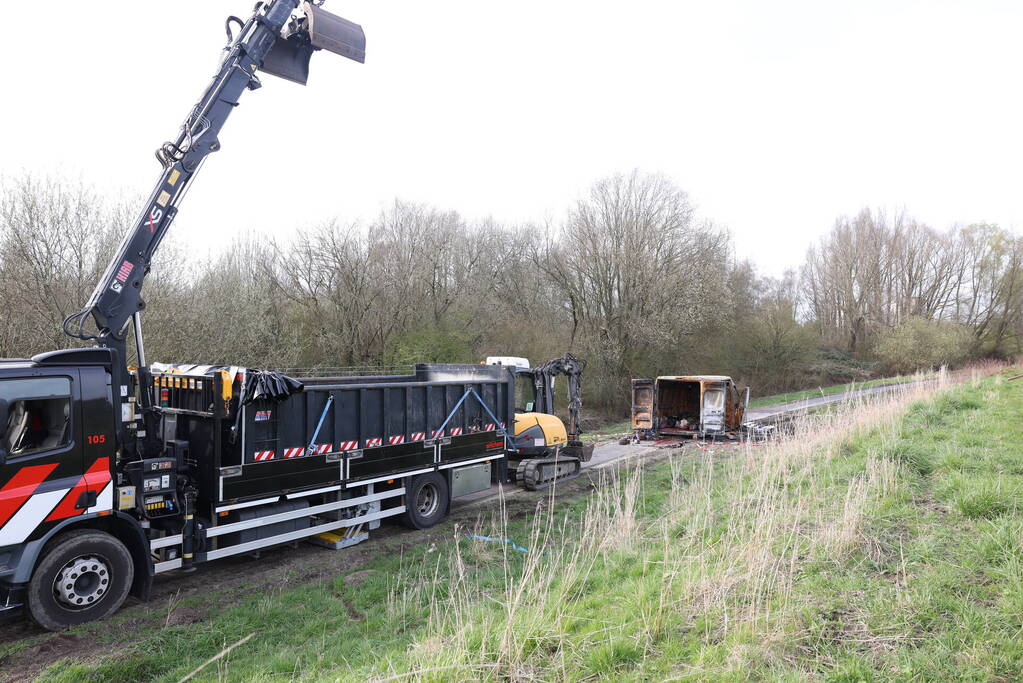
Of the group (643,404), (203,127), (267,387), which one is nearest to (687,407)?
(643,404)

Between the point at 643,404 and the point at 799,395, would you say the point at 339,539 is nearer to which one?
the point at 643,404

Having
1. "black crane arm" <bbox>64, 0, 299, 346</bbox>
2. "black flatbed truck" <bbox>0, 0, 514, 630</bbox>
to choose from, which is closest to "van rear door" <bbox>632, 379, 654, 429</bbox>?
"black flatbed truck" <bbox>0, 0, 514, 630</bbox>

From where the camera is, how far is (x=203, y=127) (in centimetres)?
803

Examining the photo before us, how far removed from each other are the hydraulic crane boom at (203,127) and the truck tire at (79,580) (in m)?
1.18

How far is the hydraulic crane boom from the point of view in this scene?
24.2 feet

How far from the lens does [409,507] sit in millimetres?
9250

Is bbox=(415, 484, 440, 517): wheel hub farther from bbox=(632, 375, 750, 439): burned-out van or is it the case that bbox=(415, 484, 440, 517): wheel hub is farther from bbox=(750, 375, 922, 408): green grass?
bbox=(750, 375, 922, 408): green grass

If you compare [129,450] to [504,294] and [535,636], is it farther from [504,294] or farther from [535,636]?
[504,294]

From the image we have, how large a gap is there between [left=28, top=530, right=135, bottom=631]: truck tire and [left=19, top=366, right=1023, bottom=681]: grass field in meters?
0.30

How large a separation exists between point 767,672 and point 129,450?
654cm

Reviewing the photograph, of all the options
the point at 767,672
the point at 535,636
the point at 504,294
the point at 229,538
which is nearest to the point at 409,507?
the point at 229,538

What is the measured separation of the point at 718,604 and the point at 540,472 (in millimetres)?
7830

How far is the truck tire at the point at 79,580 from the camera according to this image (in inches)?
221

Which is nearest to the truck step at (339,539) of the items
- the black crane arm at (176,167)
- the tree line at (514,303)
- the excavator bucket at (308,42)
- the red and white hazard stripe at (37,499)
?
the red and white hazard stripe at (37,499)
